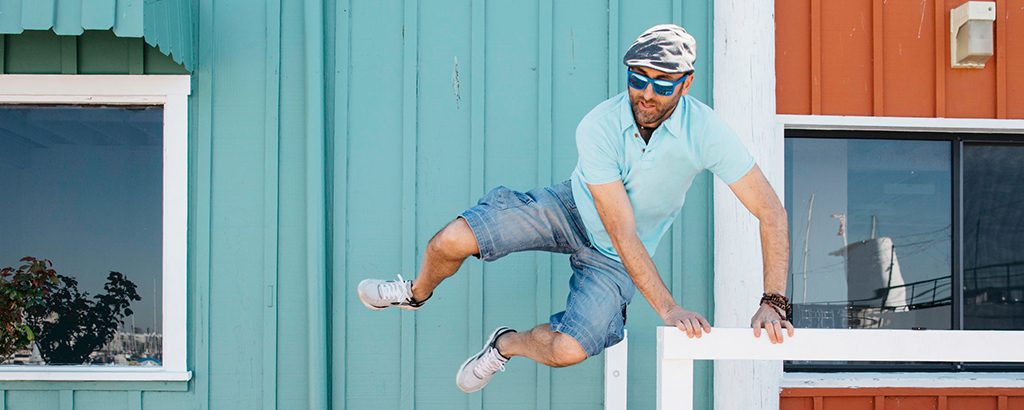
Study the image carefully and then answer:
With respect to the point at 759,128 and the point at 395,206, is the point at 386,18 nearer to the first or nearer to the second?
the point at 395,206

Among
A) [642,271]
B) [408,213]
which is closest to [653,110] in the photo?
[642,271]

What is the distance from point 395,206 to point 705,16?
193 cm

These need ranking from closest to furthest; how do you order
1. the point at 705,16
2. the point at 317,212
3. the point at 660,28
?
the point at 660,28 → the point at 317,212 → the point at 705,16

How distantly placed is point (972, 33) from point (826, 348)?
2.66 m

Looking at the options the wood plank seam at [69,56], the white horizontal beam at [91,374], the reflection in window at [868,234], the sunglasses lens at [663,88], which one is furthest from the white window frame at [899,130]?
the wood plank seam at [69,56]

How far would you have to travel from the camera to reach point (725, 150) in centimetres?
219

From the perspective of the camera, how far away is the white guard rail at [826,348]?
1.67 m

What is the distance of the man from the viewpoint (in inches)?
80.2

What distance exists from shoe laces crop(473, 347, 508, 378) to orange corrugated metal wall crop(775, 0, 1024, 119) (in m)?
2.00

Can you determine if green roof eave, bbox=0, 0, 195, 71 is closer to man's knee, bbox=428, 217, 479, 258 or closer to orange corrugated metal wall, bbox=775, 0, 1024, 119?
man's knee, bbox=428, 217, 479, 258

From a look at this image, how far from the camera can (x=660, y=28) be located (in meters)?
2.05

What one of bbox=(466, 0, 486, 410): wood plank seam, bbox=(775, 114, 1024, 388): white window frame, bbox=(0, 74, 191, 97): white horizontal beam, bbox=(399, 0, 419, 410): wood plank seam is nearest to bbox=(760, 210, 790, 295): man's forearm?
bbox=(775, 114, 1024, 388): white window frame

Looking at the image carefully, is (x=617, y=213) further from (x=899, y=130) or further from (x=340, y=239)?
(x=899, y=130)

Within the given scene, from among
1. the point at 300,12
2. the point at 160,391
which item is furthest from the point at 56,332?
the point at 300,12
